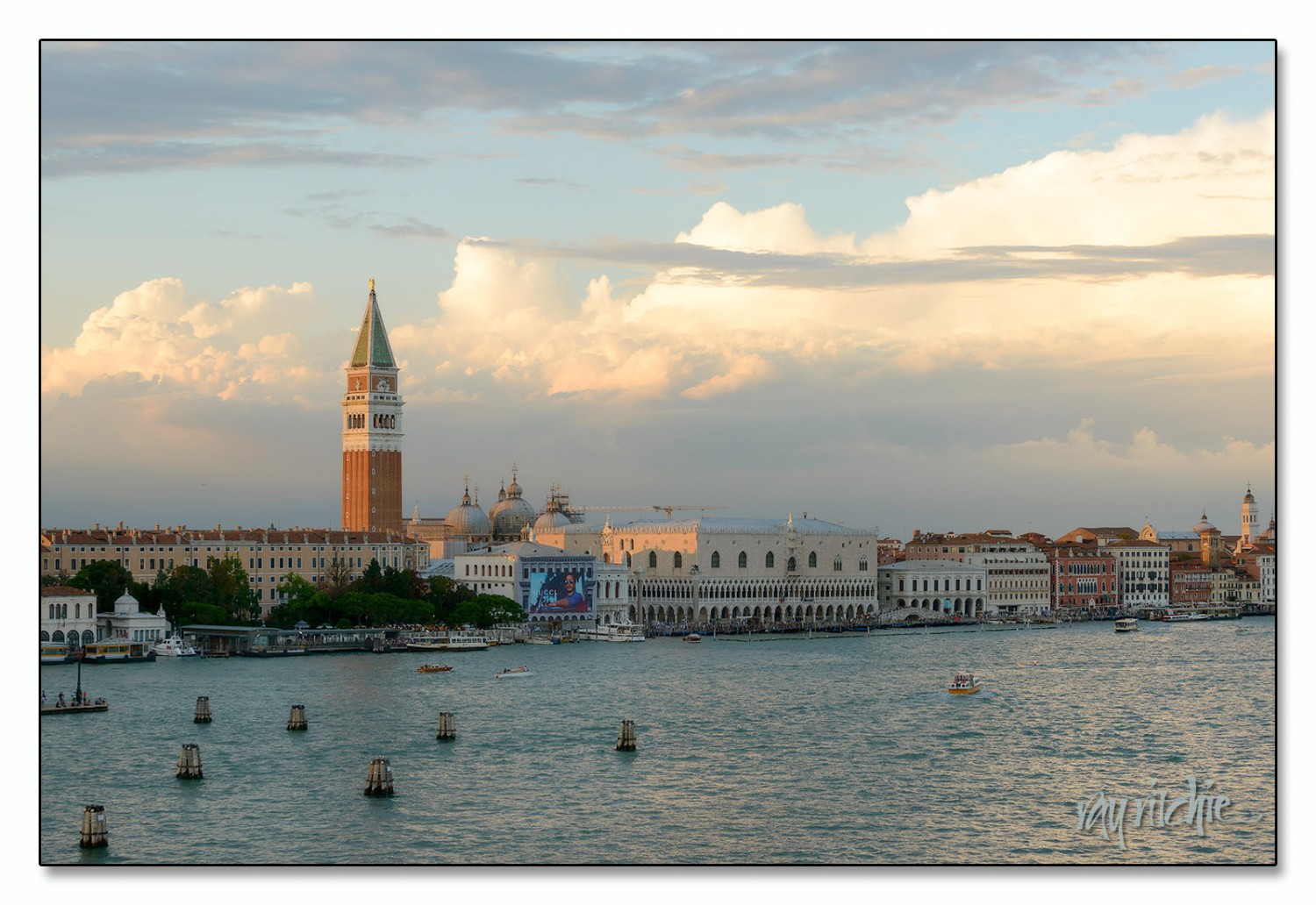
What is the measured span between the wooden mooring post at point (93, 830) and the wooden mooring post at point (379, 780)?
2638 mm

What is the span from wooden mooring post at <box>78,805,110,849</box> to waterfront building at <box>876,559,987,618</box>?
36.6 metres

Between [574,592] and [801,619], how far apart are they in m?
7.57

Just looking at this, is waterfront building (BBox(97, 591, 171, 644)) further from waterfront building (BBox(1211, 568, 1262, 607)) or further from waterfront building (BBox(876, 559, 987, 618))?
waterfront building (BBox(1211, 568, 1262, 607))

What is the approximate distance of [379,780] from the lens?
13852mm

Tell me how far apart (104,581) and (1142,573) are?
3138cm

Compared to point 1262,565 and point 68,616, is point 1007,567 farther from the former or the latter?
point 68,616

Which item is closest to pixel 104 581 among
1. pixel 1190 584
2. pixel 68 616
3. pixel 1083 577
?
pixel 68 616

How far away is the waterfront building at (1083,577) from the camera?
5066 centimetres

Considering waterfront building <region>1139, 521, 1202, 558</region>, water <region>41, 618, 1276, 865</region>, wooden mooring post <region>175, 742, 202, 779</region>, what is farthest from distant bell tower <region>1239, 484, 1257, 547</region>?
wooden mooring post <region>175, 742, 202, 779</region>

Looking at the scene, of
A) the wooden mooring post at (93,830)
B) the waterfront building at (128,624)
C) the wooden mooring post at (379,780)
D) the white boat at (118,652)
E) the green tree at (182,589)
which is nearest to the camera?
the wooden mooring post at (93,830)

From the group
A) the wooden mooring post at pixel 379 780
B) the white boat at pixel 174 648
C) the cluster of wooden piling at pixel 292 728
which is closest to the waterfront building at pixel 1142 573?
the white boat at pixel 174 648

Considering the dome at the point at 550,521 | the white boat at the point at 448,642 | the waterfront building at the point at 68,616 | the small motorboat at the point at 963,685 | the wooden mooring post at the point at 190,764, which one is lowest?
the white boat at the point at 448,642

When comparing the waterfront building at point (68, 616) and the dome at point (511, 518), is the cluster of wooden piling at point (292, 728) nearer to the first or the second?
the waterfront building at point (68, 616)

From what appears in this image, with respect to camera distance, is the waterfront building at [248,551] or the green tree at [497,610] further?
the green tree at [497,610]
